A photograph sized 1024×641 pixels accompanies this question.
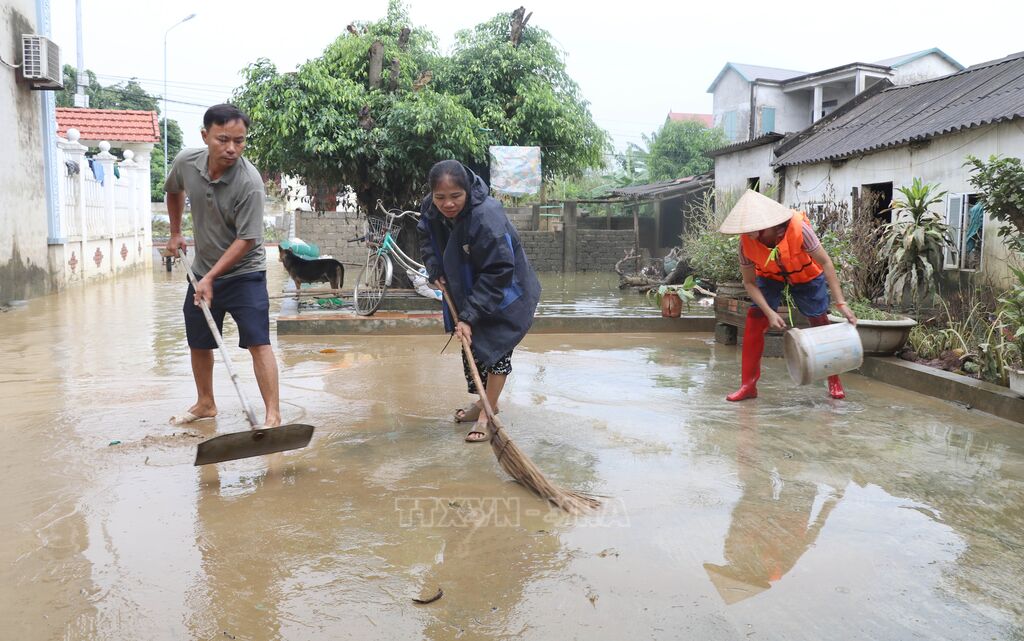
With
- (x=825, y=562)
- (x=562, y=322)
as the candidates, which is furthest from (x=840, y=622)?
(x=562, y=322)

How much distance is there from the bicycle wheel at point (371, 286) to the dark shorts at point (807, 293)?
4.54 metres

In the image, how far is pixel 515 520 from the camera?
335 centimetres

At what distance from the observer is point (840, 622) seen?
2.55 metres

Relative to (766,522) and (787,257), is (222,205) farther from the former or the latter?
(787,257)

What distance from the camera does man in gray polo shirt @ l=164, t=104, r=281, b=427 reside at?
424cm

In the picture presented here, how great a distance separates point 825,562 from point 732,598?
49cm

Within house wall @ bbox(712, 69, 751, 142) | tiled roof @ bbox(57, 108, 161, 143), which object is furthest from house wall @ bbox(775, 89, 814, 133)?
tiled roof @ bbox(57, 108, 161, 143)

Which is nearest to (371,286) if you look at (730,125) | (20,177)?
(20,177)

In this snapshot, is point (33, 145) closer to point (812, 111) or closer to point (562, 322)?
point (562, 322)

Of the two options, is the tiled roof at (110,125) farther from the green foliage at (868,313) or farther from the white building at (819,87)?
the green foliage at (868,313)

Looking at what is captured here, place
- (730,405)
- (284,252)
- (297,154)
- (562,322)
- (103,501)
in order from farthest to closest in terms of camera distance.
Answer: (297,154)
(284,252)
(562,322)
(730,405)
(103,501)

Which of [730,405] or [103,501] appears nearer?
[103,501]

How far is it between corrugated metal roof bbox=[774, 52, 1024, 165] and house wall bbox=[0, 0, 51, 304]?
1088 centimetres

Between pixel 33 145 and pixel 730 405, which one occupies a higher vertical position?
pixel 33 145
